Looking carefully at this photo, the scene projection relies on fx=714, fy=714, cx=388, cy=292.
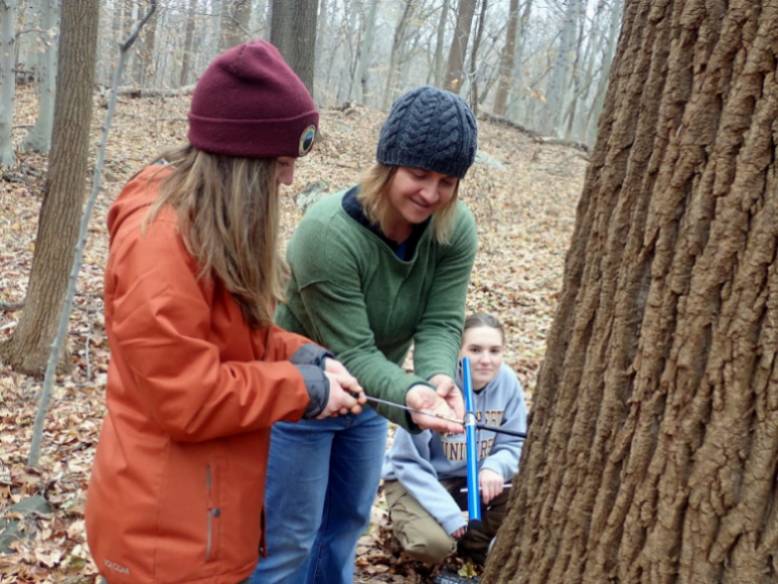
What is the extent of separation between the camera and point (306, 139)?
184 cm

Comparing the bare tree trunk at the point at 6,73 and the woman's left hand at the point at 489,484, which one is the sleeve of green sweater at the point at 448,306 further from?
the bare tree trunk at the point at 6,73

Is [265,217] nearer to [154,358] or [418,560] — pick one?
[154,358]

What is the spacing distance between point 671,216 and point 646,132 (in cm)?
20

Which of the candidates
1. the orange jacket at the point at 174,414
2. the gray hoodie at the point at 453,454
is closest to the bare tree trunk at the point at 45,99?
the gray hoodie at the point at 453,454

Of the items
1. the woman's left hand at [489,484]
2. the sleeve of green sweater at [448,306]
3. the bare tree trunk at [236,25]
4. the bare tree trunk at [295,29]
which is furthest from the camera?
the bare tree trunk at [236,25]

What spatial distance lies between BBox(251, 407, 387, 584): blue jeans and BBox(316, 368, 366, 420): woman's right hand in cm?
42

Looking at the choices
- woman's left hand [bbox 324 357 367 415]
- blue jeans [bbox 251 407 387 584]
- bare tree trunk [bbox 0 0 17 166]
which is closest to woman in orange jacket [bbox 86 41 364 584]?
woman's left hand [bbox 324 357 367 415]

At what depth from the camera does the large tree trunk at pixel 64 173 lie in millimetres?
5215

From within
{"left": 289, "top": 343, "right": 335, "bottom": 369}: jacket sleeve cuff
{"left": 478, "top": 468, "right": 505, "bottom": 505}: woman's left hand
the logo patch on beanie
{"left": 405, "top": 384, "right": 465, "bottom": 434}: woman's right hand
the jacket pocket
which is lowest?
{"left": 478, "top": 468, "right": 505, "bottom": 505}: woman's left hand

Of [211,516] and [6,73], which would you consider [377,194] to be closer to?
[211,516]

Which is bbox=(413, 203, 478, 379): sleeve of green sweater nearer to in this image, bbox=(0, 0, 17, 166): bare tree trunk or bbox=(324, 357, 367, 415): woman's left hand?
bbox=(324, 357, 367, 415): woman's left hand

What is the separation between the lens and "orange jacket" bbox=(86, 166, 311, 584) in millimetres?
1576

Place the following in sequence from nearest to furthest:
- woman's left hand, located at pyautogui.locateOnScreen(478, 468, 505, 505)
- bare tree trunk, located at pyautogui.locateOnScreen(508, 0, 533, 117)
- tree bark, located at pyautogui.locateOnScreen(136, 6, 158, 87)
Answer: woman's left hand, located at pyautogui.locateOnScreen(478, 468, 505, 505)
tree bark, located at pyautogui.locateOnScreen(136, 6, 158, 87)
bare tree trunk, located at pyautogui.locateOnScreen(508, 0, 533, 117)

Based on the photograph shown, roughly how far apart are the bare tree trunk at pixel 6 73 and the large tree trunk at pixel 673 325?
10908mm
